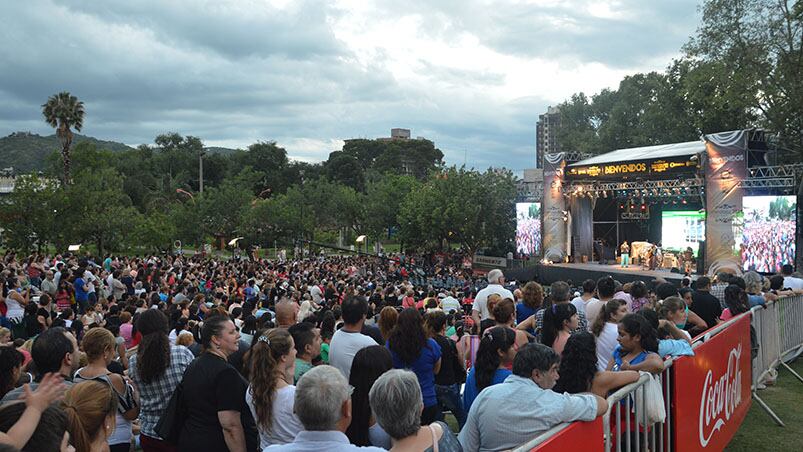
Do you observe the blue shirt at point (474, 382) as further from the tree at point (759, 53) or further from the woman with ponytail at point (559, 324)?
the tree at point (759, 53)

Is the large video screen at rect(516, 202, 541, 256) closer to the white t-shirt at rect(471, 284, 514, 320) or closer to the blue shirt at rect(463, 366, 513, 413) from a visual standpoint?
the white t-shirt at rect(471, 284, 514, 320)

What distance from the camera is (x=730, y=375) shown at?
6289 mm

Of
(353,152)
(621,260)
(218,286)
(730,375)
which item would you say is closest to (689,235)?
(621,260)

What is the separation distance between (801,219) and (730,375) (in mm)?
17537

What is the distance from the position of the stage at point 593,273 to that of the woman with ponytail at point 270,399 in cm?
2124

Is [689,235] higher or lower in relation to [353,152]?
lower

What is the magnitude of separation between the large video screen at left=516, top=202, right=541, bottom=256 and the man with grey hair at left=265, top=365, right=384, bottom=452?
97.8 feet

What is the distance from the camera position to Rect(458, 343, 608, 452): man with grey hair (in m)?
3.16

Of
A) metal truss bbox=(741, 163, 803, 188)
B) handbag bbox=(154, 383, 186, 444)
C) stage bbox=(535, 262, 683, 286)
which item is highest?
metal truss bbox=(741, 163, 803, 188)

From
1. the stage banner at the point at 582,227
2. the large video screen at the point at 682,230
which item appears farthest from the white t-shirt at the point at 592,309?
the stage banner at the point at 582,227

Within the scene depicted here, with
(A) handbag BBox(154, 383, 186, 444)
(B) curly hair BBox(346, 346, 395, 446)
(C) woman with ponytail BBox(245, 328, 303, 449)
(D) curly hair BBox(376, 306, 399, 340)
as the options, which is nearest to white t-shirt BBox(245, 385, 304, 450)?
(C) woman with ponytail BBox(245, 328, 303, 449)

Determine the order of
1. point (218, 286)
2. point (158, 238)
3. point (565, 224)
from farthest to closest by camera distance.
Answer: point (158, 238), point (565, 224), point (218, 286)

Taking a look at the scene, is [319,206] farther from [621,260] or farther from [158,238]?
[621,260]

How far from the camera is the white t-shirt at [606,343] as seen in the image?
534cm
